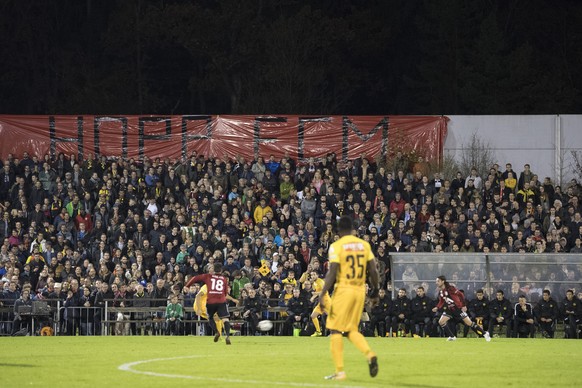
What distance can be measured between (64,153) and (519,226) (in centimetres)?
1619

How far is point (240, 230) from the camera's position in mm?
34625

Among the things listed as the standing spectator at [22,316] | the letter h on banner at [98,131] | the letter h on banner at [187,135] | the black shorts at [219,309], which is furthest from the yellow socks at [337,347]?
the letter h on banner at [98,131]

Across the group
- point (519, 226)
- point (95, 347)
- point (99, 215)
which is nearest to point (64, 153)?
point (99, 215)

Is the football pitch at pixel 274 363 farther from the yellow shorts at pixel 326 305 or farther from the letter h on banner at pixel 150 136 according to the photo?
the letter h on banner at pixel 150 136

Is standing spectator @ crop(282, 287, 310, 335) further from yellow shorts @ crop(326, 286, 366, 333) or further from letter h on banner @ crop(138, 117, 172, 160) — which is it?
yellow shorts @ crop(326, 286, 366, 333)

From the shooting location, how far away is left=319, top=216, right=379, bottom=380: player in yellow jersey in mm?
Answer: 15922

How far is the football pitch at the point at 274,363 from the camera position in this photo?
16.3m

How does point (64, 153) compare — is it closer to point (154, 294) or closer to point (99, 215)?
point (99, 215)

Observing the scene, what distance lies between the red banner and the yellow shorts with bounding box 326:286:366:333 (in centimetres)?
2399

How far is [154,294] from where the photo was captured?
106 ft

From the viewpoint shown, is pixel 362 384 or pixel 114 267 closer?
pixel 362 384
